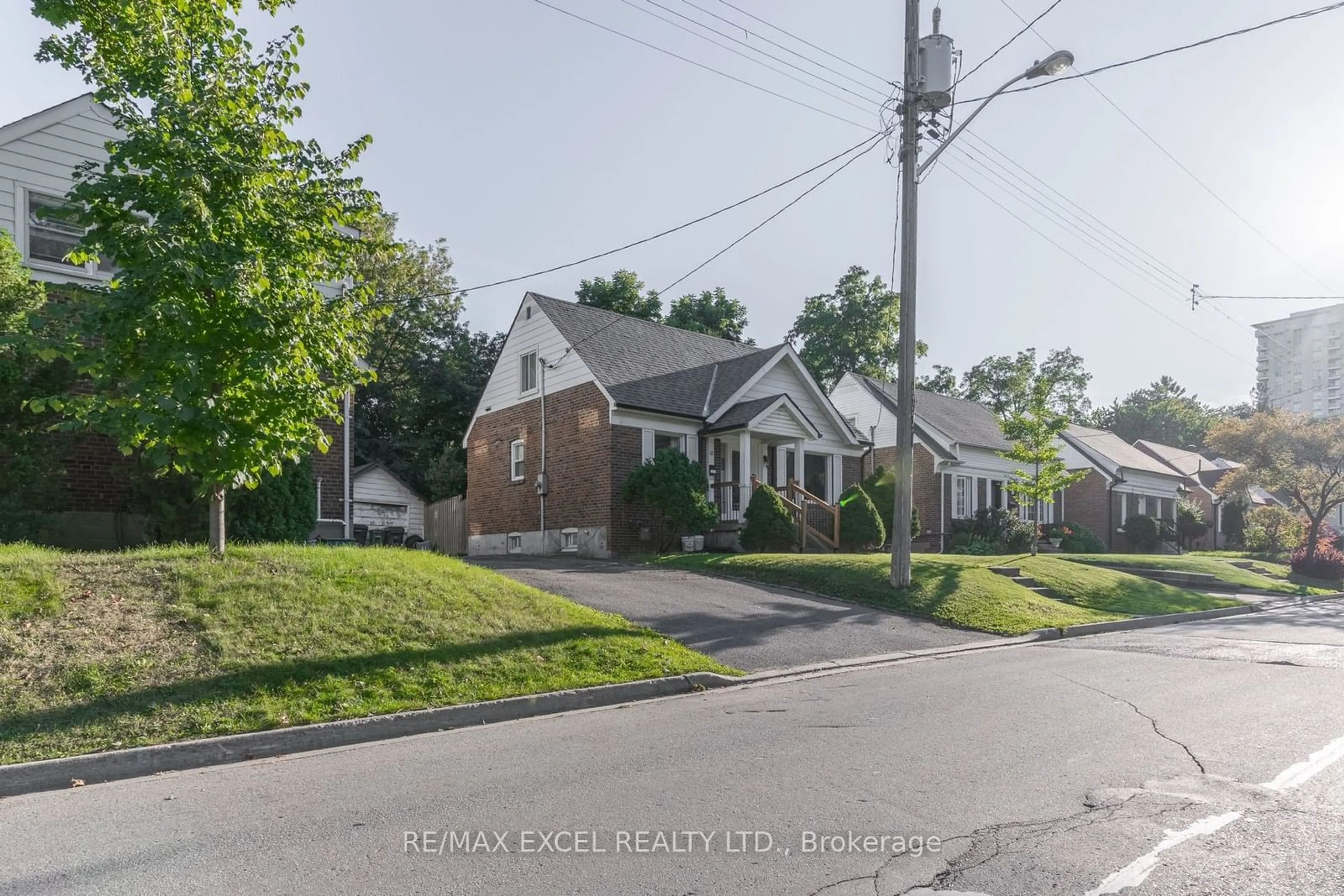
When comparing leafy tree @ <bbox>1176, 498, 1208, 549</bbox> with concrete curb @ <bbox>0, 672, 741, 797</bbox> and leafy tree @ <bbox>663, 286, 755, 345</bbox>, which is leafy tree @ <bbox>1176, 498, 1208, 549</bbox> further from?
concrete curb @ <bbox>0, 672, 741, 797</bbox>

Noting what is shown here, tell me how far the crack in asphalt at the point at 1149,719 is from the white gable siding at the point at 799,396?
50.0 feet

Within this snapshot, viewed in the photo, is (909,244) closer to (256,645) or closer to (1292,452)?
(256,645)

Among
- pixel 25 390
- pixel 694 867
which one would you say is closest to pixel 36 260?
pixel 25 390

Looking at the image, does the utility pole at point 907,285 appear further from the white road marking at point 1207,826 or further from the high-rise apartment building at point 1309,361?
the high-rise apartment building at point 1309,361

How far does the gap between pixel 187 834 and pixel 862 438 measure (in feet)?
83.9

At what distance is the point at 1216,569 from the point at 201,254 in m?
27.2

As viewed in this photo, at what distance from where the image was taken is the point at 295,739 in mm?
6734

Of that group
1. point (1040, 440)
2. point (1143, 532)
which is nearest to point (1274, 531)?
point (1143, 532)

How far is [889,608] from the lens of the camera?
1459cm

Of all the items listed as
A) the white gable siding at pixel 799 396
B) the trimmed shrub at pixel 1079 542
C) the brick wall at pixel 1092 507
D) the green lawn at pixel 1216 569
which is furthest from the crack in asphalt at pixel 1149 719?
the brick wall at pixel 1092 507

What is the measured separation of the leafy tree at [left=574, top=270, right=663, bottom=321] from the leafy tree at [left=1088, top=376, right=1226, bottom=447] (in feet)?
197

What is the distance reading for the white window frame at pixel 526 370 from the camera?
24728 millimetres

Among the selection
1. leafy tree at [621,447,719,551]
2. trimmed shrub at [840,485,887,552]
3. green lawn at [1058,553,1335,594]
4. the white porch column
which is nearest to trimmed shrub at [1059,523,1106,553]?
green lawn at [1058,553,1335,594]

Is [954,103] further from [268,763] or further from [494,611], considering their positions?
[268,763]
